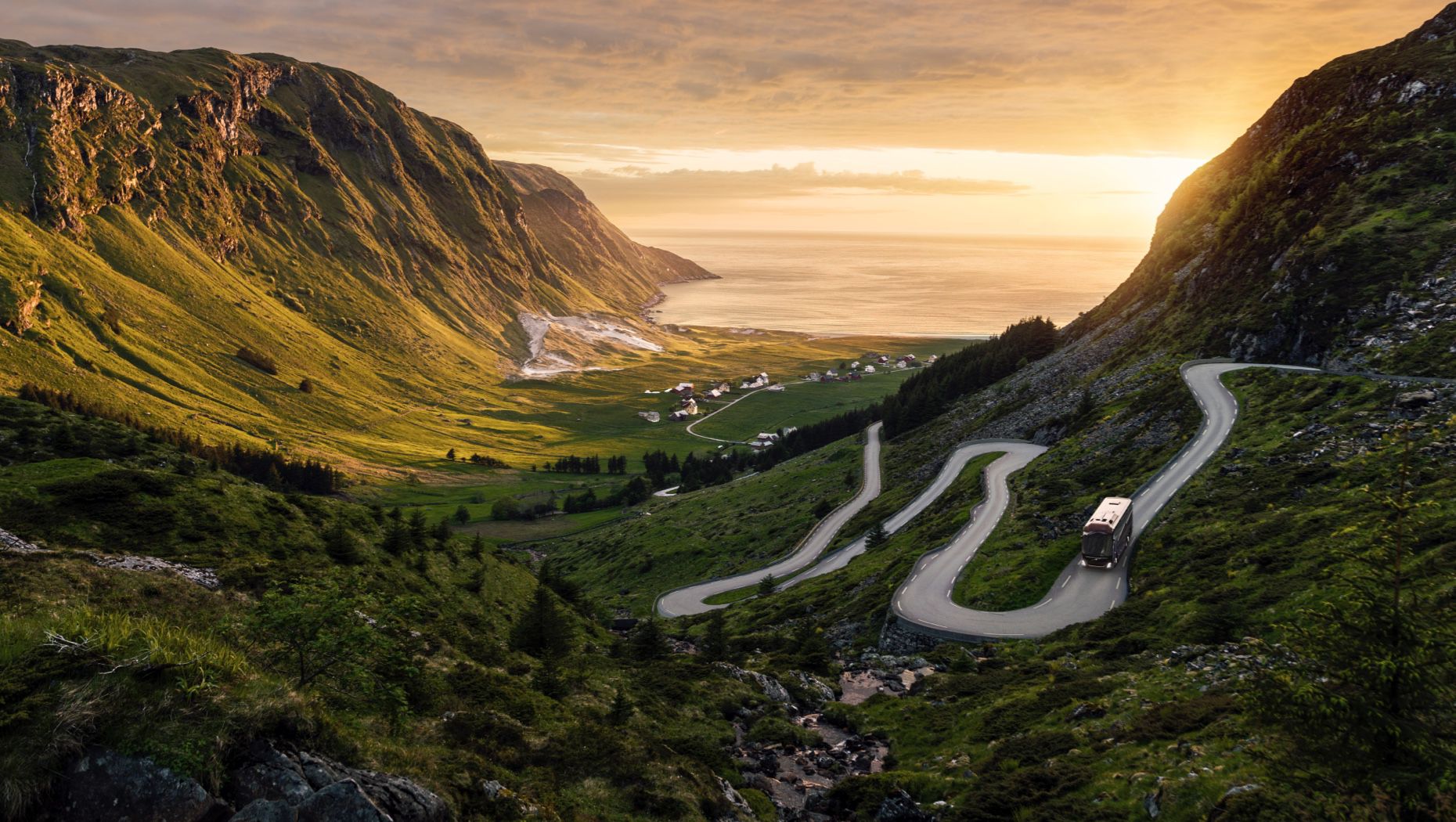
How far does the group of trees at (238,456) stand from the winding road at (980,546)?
293 ft

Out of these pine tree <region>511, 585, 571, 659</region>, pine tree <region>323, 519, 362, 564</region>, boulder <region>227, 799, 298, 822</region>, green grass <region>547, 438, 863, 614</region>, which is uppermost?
boulder <region>227, 799, 298, 822</region>

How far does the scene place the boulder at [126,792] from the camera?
11961mm

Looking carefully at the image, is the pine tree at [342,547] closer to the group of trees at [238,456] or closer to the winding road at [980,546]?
the winding road at [980,546]

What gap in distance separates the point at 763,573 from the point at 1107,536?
43.8 metres

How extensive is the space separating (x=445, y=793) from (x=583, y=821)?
510 centimetres

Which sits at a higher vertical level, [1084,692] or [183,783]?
[183,783]

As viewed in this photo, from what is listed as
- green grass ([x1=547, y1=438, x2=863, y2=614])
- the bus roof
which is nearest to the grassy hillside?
the bus roof

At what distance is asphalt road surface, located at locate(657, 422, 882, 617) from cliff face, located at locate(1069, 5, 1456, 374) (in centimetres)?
4636

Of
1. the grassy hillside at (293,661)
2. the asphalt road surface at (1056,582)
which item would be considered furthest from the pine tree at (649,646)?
the asphalt road surface at (1056,582)

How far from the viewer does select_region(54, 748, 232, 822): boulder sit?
1196cm

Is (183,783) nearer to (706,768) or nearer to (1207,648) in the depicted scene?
(706,768)

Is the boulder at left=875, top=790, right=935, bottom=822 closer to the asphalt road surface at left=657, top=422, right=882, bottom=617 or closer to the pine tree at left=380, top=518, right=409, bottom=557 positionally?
the pine tree at left=380, top=518, right=409, bottom=557

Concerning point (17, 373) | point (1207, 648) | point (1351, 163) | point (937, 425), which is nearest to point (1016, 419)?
point (937, 425)

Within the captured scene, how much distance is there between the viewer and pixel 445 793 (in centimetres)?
1758
